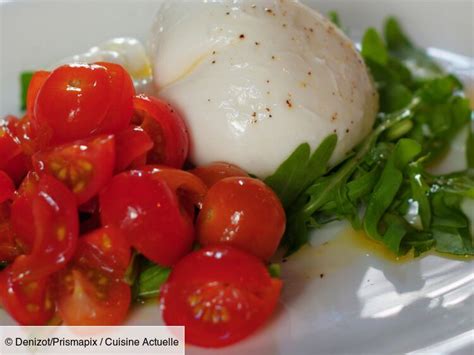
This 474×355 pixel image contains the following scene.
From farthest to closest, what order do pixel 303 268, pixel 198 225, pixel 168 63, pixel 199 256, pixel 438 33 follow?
pixel 438 33 → pixel 168 63 → pixel 303 268 → pixel 198 225 → pixel 199 256

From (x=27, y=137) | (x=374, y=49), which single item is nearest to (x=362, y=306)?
(x=27, y=137)

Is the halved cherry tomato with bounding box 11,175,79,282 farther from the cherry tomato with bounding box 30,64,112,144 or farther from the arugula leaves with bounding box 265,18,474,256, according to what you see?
the arugula leaves with bounding box 265,18,474,256

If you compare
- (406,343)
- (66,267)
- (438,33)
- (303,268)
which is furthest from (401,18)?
(66,267)

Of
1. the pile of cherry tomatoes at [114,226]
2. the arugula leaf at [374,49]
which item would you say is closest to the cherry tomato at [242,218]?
the pile of cherry tomatoes at [114,226]

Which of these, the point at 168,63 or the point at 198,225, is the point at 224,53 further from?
the point at 198,225

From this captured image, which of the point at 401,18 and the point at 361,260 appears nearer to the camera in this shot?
the point at 361,260

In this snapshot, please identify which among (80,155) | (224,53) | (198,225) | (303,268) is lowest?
(303,268)

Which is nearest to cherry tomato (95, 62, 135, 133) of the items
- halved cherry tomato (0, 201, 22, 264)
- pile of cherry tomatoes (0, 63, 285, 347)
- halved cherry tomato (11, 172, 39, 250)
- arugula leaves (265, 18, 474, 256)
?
pile of cherry tomatoes (0, 63, 285, 347)
